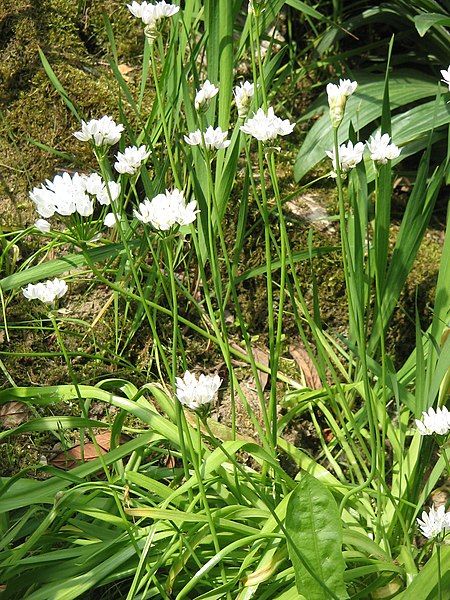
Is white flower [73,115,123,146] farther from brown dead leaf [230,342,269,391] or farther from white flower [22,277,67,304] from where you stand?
brown dead leaf [230,342,269,391]

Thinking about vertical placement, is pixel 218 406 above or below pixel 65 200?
below

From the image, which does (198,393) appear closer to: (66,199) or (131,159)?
(66,199)

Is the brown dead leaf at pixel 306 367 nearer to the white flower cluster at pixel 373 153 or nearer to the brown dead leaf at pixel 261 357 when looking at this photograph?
the brown dead leaf at pixel 261 357

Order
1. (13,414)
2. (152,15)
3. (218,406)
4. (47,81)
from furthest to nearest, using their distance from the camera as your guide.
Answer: (47,81), (218,406), (13,414), (152,15)

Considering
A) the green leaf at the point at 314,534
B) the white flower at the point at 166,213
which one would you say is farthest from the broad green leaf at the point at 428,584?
the white flower at the point at 166,213

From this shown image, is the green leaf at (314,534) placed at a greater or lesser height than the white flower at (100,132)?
lesser

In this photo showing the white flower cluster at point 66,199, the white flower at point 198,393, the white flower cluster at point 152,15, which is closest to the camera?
the white flower at point 198,393

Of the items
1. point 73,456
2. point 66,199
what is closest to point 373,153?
point 66,199

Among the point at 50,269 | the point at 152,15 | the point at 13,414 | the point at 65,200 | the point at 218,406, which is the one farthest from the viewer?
the point at 218,406
